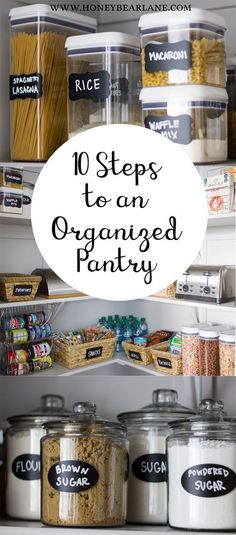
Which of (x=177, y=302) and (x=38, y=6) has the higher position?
(x=38, y=6)

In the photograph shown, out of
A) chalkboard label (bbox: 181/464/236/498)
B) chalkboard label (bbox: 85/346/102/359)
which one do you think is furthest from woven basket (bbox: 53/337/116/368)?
chalkboard label (bbox: 181/464/236/498)

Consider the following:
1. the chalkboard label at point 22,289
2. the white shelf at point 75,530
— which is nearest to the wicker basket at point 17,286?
the chalkboard label at point 22,289

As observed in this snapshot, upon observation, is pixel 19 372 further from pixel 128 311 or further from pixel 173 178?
pixel 173 178

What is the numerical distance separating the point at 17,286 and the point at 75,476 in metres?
0.33

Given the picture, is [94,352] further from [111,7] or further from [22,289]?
[111,7]

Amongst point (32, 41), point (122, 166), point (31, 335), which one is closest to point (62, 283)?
point (31, 335)

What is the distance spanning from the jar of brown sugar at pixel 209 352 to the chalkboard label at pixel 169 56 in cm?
44

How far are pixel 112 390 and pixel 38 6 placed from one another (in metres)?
0.68

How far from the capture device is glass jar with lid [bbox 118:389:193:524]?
1460 mm

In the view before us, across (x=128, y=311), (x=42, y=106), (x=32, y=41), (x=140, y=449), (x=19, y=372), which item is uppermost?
(x=32, y=41)

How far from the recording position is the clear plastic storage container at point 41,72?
4.77 ft

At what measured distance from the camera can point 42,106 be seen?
1.46 meters

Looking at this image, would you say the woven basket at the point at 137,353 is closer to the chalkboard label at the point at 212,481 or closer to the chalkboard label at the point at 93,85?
the chalkboard label at the point at 212,481
